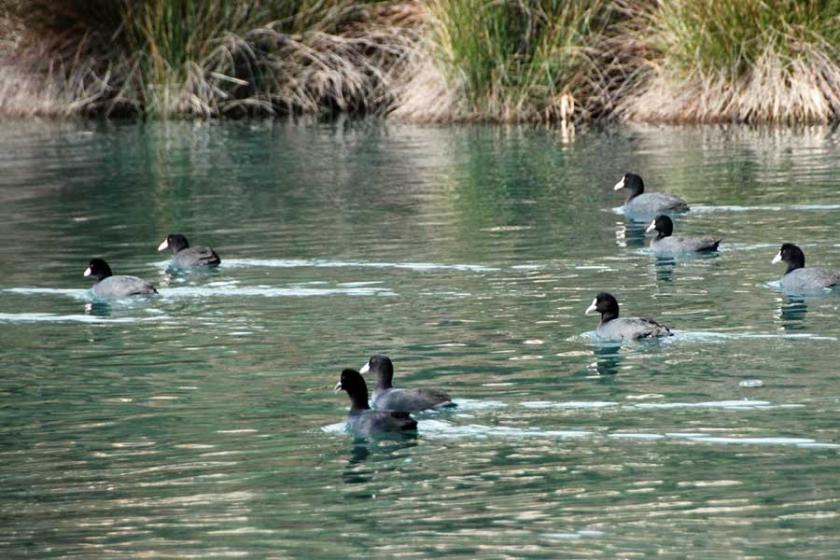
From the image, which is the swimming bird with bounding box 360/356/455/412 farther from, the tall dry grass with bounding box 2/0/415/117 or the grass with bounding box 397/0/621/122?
the tall dry grass with bounding box 2/0/415/117

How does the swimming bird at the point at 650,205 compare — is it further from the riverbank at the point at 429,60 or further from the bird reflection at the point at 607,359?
the riverbank at the point at 429,60

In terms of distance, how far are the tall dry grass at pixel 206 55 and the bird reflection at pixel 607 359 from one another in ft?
77.5

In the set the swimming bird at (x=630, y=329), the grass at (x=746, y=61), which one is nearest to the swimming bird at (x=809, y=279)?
the swimming bird at (x=630, y=329)

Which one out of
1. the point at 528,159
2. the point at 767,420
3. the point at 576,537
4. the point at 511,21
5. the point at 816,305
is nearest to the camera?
the point at 576,537

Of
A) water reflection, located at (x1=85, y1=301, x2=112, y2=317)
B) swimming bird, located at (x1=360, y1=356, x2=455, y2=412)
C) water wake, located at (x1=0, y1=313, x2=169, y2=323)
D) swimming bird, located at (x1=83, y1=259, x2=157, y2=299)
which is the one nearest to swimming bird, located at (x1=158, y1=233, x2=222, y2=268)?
swimming bird, located at (x1=83, y1=259, x2=157, y2=299)

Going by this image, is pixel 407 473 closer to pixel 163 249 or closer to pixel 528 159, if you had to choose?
pixel 163 249

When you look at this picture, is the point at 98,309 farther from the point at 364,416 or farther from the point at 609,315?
the point at 364,416

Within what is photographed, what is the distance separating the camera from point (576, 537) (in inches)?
383

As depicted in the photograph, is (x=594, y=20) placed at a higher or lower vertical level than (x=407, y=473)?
higher

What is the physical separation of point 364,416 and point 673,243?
325 inches

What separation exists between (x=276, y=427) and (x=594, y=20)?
960 inches

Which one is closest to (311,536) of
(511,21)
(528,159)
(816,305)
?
(816,305)

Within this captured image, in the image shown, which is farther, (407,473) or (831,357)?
(831,357)

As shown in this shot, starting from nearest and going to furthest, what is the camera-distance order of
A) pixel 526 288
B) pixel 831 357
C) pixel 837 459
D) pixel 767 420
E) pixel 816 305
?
pixel 837 459, pixel 767 420, pixel 831 357, pixel 816 305, pixel 526 288
